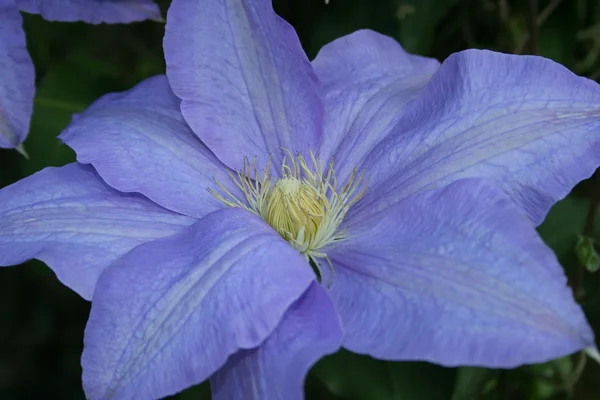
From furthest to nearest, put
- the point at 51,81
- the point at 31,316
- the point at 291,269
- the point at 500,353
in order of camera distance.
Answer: the point at 31,316, the point at 51,81, the point at 291,269, the point at 500,353

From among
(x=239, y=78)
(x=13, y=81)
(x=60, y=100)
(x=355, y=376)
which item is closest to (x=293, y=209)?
(x=239, y=78)

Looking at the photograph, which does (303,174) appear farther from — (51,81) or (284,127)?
(51,81)

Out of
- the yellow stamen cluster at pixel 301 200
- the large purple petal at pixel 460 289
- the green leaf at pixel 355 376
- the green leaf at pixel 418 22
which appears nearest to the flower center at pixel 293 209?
the yellow stamen cluster at pixel 301 200

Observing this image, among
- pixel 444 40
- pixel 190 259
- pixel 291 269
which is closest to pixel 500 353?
pixel 291 269

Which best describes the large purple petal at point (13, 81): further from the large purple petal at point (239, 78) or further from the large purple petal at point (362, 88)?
the large purple petal at point (362, 88)

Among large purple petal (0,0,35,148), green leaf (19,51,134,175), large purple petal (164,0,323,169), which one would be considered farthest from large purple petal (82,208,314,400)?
green leaf (19,51,134,175)

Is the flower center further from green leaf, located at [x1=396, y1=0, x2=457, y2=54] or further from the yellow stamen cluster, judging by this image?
green leaf, located at [x1=396, y1=0, x2=457, y2=54]

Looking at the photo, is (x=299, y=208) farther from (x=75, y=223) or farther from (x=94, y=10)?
(x=94, y=10)
